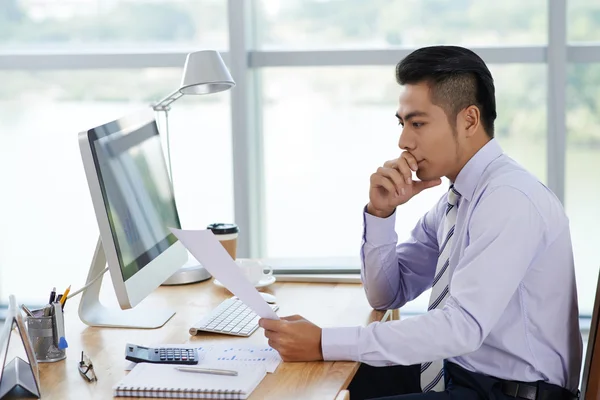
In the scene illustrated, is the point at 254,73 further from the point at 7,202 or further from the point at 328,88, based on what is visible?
the point at 7,202

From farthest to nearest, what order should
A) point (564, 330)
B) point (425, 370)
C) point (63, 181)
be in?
point (63, 181)
point (425, 370)
point (564, 330)

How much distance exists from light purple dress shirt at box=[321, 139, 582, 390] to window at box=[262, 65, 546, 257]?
182 cm

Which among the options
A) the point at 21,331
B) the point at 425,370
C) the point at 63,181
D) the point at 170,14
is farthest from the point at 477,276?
the point at 63,181

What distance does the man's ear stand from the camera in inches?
73.1

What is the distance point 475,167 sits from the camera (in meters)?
1.86

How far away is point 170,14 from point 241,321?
219 cm

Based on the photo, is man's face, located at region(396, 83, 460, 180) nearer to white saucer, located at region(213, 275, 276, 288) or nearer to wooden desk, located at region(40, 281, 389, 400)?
wooden desk, located at region(40, 281, 389, 400)

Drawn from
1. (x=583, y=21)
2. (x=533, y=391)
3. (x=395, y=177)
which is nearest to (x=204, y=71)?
(x=395, y=177)

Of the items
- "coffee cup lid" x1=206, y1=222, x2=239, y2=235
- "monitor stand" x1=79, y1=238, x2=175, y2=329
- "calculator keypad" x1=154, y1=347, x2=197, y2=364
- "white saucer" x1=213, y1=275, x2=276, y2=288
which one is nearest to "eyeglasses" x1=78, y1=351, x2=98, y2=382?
"calculator keypad" x1=154, y1=347, x2=197, y2=364

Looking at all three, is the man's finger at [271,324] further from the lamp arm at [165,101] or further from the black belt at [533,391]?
the lamp arm at [165,101]

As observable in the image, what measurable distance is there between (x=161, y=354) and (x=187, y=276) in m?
0.71

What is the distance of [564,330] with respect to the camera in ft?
5.70

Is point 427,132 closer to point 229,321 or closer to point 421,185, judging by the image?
point 421,185

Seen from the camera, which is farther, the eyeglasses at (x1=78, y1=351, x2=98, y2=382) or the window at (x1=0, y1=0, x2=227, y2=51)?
the window at (x1=0, y1=0, x2=227, y2=51)
